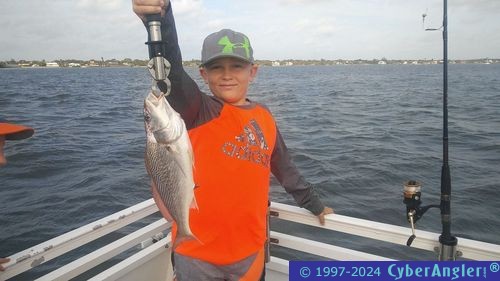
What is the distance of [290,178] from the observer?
343 cm

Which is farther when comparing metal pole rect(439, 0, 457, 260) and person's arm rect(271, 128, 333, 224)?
person's arm rect(271, 128, 333, 224)

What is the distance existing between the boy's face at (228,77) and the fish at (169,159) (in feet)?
2.26

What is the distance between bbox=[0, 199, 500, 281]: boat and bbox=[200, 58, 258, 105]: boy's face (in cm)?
154

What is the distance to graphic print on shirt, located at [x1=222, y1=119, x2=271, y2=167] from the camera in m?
2.61

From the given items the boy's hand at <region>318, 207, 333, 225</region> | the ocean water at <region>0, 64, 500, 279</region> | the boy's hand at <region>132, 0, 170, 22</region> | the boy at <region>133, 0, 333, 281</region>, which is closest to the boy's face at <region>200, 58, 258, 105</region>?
the boy at <region>133, 0, 333, 281</region>

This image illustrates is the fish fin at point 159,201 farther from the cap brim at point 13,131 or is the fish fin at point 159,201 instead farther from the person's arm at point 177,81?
the cap brim at point 13,131

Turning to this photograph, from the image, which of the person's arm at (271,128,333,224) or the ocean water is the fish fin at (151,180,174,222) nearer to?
the person's arm at (271,128,333,224)

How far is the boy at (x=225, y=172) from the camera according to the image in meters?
2.57

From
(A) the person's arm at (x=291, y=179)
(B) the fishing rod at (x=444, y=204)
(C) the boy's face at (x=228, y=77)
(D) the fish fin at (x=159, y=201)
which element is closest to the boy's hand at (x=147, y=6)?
(C) the boy's face at (x=228, y=77)

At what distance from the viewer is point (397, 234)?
3.38m

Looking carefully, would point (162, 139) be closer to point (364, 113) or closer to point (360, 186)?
point (360, 186)

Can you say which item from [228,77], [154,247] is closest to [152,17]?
[228,77]

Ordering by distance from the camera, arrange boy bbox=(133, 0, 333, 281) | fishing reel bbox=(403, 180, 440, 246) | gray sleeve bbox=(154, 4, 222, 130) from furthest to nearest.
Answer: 1. fishing reel bbox=(403, 180, 440, 246)
2. boy bbox=(133, 0, 333, 281)
3. gray sleeve bbox=(154, 4, 222, 130)

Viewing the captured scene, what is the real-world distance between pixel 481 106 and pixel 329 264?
75.4ft
